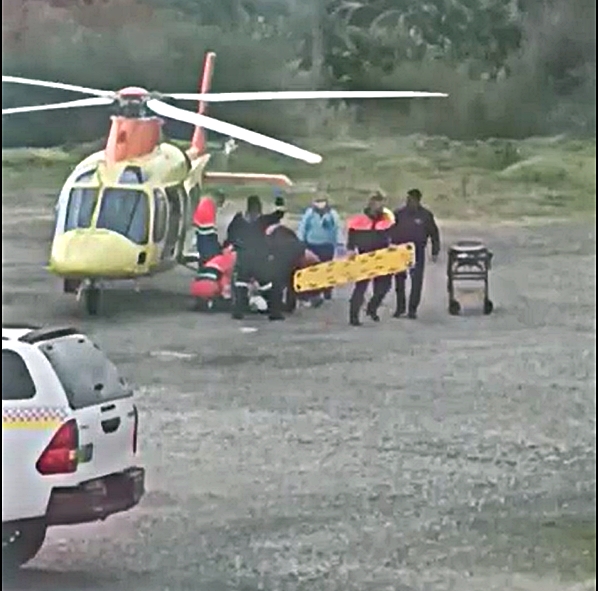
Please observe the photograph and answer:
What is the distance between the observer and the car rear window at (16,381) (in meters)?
3.15

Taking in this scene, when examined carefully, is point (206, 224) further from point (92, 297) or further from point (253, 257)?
point (92, 297)

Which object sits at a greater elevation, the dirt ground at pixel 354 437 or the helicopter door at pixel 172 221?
the helicopter door at pixel 172 221

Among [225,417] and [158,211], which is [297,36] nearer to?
[158,211]

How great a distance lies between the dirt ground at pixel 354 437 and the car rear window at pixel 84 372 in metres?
0.04

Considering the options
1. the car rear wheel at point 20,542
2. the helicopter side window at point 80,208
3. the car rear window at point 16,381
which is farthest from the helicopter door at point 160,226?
the car rear wheel at point 20,542

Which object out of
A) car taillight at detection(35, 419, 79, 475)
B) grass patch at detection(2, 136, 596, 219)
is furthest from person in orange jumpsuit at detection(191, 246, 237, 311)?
car taillight at detection(35, 419, 79, 475)

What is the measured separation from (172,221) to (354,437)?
54 cm

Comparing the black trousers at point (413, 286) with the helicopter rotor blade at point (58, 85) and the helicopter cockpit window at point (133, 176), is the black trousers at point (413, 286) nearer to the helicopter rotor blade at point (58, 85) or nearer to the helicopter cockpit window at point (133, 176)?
the helicopter cockpit window at point (133, 176)

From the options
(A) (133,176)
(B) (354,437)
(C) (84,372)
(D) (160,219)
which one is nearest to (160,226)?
(D) (160,219)

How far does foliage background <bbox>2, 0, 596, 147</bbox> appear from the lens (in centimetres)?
325

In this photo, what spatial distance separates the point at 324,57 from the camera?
3.27 metres

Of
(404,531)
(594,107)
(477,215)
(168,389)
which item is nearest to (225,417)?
(168,389)

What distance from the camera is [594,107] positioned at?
324 centimetres

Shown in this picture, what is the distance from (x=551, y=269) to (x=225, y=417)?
688 millimetres
